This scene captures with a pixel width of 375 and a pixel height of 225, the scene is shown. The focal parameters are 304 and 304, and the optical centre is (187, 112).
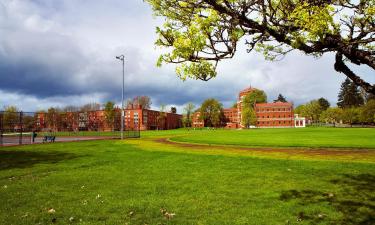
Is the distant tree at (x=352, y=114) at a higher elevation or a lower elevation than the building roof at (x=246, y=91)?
lower

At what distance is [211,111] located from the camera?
159m

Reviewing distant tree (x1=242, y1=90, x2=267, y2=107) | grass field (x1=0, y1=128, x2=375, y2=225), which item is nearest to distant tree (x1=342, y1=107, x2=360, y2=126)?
distant tree (x1=242, y1=90, x2=267, y2=107)

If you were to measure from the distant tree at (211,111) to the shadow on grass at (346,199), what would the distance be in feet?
474

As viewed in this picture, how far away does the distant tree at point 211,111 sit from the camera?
156875 millimetres

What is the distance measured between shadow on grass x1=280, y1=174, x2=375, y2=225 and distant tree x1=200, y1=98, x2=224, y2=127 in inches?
5689

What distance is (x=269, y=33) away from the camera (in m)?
6.14

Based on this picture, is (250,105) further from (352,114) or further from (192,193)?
(192,193)

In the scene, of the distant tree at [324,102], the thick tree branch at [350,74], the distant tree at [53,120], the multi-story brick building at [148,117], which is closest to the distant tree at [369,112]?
the distant tree at [324,102]

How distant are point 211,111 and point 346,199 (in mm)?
149423

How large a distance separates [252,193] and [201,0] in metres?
6.71

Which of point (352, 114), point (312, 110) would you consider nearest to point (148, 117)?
point (312, 110)

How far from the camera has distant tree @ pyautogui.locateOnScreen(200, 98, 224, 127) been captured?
157 metres

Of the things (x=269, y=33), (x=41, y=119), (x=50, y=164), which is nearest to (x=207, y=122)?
(x=41, y=119)

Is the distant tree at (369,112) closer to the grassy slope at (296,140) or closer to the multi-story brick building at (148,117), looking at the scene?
the grassy slope at (296,140)
